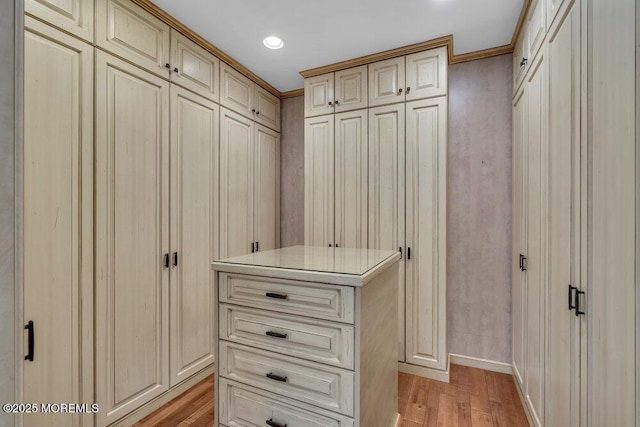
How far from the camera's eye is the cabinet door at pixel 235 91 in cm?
272

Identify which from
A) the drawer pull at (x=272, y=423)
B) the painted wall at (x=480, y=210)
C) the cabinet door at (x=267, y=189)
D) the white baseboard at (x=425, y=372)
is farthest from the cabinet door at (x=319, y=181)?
the drawer pull at (x=272, y=423)

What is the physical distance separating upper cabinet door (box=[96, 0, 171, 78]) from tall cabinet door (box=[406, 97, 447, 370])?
6.40ft

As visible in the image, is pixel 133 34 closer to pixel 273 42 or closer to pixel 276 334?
pixel 273 42

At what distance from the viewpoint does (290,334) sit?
1.32m

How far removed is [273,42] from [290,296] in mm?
2164

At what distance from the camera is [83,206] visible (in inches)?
65.5

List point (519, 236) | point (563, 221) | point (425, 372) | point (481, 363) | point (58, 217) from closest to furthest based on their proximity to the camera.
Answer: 1. point (563, 221)
2. point (58, 217)
3. point (519, 236)
4. point (425, 372)
5. point (481, 363)

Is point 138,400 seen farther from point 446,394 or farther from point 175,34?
point 175,34

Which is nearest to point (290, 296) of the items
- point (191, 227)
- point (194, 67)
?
point (191, 227)

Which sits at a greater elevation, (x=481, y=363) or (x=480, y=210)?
(x=480, y=210)

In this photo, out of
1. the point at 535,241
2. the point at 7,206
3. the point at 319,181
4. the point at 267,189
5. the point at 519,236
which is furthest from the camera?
the point at 267,189

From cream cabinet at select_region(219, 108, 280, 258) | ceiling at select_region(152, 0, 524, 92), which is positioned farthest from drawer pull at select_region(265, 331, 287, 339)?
ceiling at select_region(152, 0, 524, 92)

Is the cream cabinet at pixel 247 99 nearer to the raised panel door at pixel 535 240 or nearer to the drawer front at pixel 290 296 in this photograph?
the drawer front at pixel 290 296

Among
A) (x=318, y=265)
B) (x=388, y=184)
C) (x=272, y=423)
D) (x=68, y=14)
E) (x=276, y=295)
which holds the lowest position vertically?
(x=272, y=423)
